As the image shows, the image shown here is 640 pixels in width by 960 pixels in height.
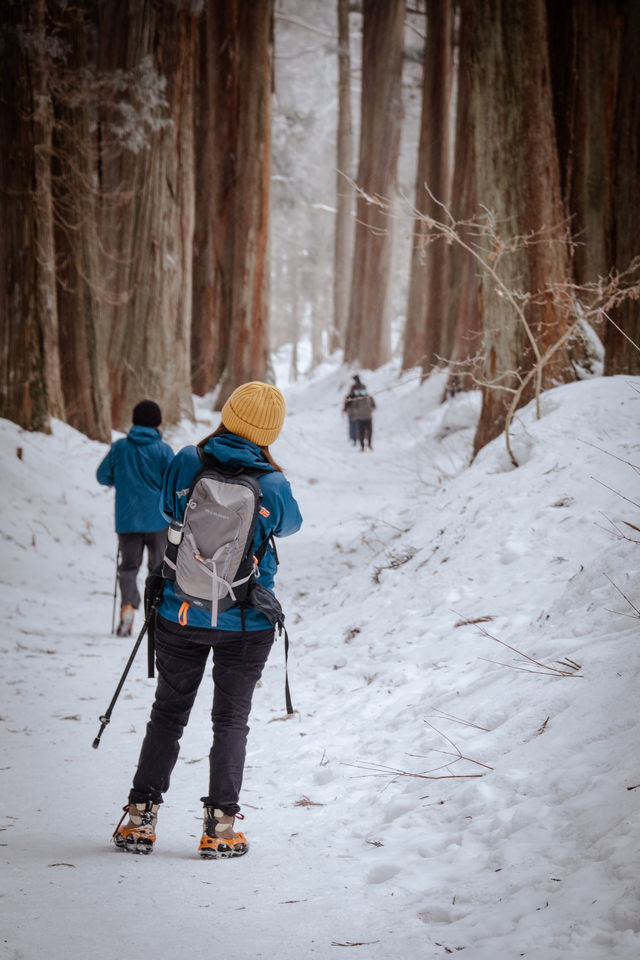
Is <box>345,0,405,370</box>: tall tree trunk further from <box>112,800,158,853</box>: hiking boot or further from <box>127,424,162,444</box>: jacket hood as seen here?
<box>112,800,158,853</box>: hiking boot

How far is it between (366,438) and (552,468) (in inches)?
501

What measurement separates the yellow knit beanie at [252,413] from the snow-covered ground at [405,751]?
1.54 m

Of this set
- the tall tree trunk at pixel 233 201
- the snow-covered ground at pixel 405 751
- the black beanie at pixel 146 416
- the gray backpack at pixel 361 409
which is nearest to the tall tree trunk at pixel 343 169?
the tall tree trunk at pixel 233 201

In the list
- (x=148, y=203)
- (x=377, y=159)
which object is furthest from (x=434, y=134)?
(x=148, y=203)

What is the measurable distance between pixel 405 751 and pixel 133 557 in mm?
3362

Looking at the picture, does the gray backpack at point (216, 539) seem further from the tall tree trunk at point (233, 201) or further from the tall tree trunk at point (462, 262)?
the tall tree trunk at point (233, 201)

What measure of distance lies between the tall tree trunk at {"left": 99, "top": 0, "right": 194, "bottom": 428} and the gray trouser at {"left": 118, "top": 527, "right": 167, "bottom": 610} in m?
6.36

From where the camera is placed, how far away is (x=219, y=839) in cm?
280

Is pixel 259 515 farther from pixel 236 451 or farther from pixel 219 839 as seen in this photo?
pixel 219 839

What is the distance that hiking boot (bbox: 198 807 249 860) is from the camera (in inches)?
110

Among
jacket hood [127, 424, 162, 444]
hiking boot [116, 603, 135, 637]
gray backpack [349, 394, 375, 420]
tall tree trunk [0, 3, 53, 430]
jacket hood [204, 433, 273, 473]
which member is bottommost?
hiking boot [116, 603, 135, 637]

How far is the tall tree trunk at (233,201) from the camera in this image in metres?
16.5

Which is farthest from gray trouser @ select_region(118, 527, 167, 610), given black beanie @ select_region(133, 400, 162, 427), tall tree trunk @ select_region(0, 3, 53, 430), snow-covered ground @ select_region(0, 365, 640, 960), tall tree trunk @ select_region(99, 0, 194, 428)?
tall tree trunk @ select_region(99, 0, 194, 428)

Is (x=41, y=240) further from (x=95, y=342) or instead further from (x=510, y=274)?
(x=510, y=274)
